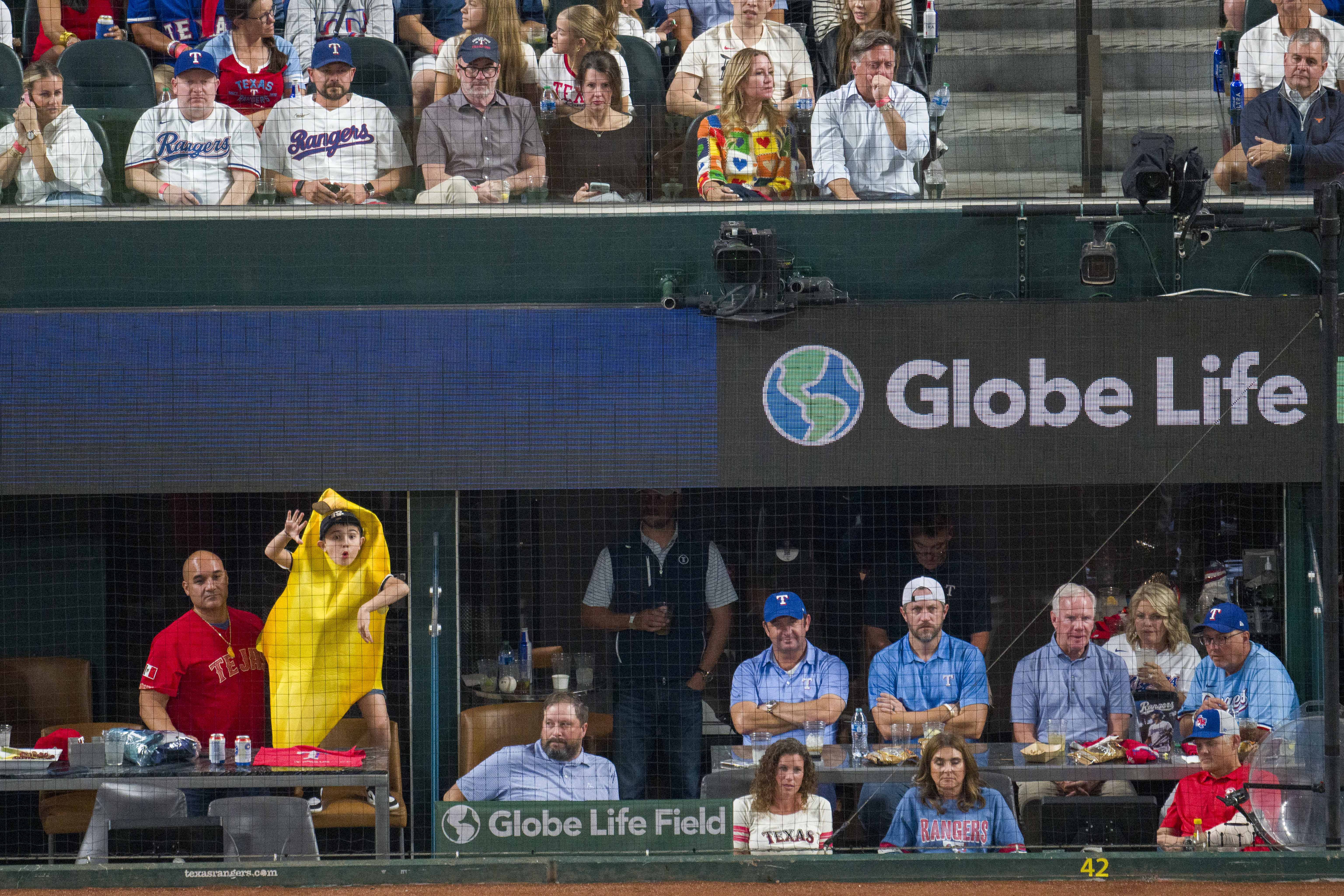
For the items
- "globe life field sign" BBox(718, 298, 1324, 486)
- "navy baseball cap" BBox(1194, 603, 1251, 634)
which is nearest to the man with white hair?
"navy baseball cap" BBox(1194, 603, 1251, 634)

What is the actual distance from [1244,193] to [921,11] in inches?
84.9

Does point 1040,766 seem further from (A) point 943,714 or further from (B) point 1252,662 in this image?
(B) point 1252,662

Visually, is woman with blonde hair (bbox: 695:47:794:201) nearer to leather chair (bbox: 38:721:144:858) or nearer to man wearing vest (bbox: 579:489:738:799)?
man wearing vest (bbox: 579:489:738:799)

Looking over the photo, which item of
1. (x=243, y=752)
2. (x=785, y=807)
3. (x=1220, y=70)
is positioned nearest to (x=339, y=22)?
(x=243, y=752)

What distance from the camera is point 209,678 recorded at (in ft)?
26.8

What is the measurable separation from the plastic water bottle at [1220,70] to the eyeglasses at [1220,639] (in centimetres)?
283

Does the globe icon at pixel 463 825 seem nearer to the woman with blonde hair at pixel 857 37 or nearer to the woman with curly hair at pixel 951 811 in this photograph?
the woman with curly hair at pixel 951 811

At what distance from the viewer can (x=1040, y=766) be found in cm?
751

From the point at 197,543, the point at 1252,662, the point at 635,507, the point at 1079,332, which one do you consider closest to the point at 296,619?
the point at 197,543

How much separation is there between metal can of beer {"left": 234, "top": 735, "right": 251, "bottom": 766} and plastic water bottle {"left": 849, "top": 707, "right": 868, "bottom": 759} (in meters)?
2.84

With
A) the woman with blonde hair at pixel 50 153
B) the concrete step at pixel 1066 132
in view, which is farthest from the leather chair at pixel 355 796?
the concrete step at pixel 1066 132

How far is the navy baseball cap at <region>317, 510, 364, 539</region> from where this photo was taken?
26.9 feet

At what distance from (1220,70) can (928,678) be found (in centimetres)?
360

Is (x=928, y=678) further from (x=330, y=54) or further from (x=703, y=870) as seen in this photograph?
(x=330, y=54)
